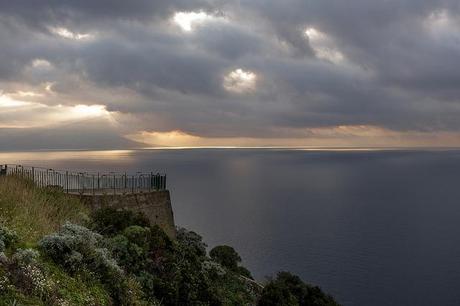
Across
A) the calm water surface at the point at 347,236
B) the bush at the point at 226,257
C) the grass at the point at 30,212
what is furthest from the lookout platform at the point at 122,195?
the calm water surface at the point at 347,236

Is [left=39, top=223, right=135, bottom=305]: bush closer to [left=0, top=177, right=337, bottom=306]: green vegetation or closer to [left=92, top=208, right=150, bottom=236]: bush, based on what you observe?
[left=0, top=177, right=337, bottom=306]: green vegetation

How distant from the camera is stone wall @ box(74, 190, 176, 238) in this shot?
1049 inches

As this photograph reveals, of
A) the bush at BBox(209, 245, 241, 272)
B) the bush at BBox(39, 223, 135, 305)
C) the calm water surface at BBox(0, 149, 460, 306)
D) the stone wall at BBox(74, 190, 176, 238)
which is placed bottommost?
the calm water surface at BBox(0, 149, 460, 306)

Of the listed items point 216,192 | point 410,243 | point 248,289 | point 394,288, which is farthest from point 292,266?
point 216,192

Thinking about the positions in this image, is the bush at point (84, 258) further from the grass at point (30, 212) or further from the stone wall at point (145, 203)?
the stone wall at point (145, 203)

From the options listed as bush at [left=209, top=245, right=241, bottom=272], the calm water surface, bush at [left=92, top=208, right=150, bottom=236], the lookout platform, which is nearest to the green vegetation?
bush at [left=92, top=208, right=150, bottom=236]

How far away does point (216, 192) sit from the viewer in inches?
6668

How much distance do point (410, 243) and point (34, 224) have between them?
93636 mm

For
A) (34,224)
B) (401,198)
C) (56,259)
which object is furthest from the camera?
(401,198)

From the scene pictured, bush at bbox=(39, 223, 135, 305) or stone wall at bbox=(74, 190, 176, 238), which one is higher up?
bush at bbox=(39, 223, 135, 305)

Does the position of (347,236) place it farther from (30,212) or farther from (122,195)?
(30,212)

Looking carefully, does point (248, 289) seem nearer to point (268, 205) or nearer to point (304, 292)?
point (304, 292)

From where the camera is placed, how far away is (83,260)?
10.8 m

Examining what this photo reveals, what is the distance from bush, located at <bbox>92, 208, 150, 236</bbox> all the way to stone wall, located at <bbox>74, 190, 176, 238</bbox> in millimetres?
7207
